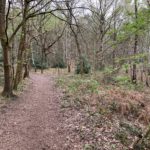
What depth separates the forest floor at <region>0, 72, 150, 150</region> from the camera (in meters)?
6.17

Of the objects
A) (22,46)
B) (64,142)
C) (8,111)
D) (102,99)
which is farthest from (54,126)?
(22,46)

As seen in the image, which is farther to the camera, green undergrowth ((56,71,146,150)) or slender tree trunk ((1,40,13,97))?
slender tree trunk ((1,40,13,97))

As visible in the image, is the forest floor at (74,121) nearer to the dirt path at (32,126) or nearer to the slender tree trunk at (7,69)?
the dirt path at (32,126)

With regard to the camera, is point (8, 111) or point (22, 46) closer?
point (8, 111)

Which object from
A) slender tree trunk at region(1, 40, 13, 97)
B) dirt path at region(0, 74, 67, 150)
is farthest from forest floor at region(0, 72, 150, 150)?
slender tree trunk at region(1, 40, 13, 97)

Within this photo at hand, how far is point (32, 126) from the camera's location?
24.5 feet

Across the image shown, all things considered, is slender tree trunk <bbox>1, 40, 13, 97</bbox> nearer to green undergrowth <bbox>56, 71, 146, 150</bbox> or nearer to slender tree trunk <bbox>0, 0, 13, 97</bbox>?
slender tree trunk <bbox>0, 0, 13, 97</bbox>

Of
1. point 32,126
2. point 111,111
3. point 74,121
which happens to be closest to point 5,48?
point 32,126

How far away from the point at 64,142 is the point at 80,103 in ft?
13.8

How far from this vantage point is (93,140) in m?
6.26

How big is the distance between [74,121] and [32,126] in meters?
1.44

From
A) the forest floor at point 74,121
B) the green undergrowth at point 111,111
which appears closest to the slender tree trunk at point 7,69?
the forest floor at point 74,121

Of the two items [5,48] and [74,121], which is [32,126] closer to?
[74,121]

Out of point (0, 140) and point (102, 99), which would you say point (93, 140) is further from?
point (102, 99)
